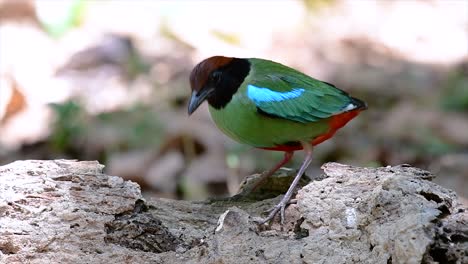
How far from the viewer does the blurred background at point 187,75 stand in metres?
6.30

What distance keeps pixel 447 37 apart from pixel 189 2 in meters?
2.74

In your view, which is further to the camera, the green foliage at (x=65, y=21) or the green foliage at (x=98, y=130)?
the green foliage at (x=65, y=21)

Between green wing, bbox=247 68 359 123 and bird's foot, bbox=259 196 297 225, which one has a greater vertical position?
green wing, bbox=247 68 359 123

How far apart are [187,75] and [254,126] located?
4133 millimetres

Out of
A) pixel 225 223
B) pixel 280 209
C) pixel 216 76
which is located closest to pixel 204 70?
pixel 216 76

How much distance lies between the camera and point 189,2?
8.56 m

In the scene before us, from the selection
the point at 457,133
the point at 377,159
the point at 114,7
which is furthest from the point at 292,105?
the point at 114,7

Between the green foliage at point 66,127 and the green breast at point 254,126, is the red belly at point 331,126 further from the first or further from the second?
the green foliage at point 66,127

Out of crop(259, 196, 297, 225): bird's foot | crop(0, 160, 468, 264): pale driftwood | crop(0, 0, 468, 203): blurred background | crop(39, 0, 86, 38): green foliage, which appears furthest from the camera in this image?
crop(39, 0, 86, 38): green foliage

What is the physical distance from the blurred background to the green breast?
222 cm

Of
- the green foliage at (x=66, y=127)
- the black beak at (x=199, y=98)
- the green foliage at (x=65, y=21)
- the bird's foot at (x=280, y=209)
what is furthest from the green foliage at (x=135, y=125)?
the bird's foot at (x=280, y=209)

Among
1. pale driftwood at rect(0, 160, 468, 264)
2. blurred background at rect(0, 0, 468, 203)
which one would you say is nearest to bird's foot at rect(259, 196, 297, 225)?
pale driftwood at rect(0, 160, 468, 264)

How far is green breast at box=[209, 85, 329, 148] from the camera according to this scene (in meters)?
3.54

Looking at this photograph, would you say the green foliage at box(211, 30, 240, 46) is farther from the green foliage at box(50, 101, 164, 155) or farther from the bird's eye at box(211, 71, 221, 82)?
the bird's eye at box(211, 71, 221, 82)
